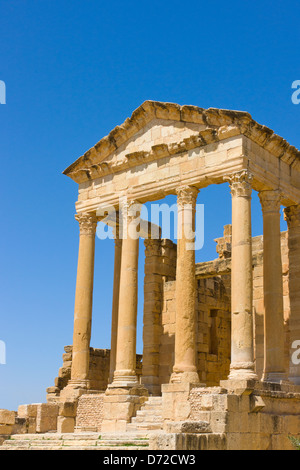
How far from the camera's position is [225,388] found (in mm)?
16344

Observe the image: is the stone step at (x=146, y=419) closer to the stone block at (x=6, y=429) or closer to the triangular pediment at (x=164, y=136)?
the stone block at (x=6, y=429)

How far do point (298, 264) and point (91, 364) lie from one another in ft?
33.8

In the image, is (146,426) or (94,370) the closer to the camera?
(146,426)

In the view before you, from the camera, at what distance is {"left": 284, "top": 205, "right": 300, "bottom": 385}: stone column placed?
19.7 m

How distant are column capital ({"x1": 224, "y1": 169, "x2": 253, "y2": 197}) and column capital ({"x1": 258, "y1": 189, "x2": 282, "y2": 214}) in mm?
1401

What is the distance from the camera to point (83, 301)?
850 inches

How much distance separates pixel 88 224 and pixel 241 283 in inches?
265

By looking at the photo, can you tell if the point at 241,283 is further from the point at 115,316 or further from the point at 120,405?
the point at 115,316

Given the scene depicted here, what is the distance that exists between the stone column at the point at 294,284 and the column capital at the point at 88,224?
250 inches

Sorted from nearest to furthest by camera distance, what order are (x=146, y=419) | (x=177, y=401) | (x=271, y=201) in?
(x=177, y=401), (x=146, y=419), (x=271, y=201)

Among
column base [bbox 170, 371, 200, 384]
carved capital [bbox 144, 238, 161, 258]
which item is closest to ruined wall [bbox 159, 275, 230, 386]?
carved capital [bbox 144, 238, 161, 258]

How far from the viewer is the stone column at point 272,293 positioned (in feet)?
60.6

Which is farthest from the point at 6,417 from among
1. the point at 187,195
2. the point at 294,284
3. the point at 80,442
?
the point at 294,284
